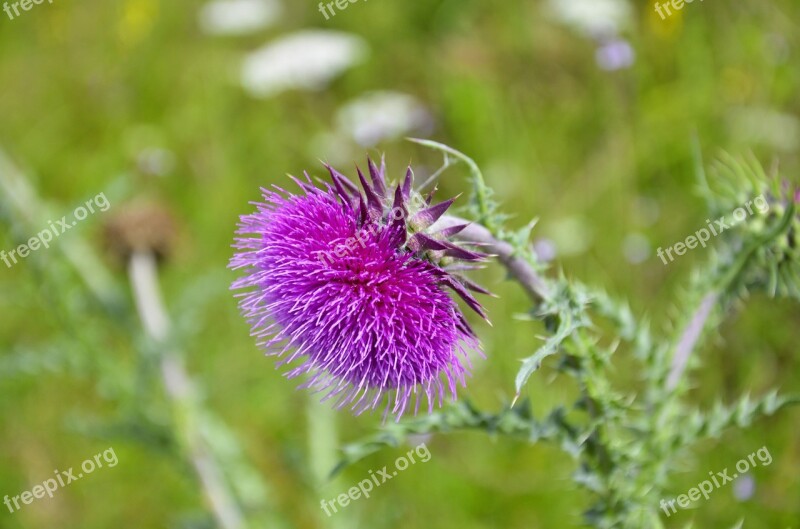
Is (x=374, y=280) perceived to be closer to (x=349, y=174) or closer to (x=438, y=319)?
(x=438, y=319)

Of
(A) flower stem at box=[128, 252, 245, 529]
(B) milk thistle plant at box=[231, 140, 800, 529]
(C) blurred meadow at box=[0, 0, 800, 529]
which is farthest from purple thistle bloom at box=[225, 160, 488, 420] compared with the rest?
(A) flower stem at box=[128, 252, 245, 529]

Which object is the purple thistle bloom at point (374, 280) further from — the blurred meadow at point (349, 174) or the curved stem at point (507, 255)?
the blurred meadow at point (349, 174)

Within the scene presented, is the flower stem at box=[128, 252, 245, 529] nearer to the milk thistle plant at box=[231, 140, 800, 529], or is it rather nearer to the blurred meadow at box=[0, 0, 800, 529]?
the blurred meadow at box=[0, 0, 800, 529]

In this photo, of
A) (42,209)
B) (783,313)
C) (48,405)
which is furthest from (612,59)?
(48,405)

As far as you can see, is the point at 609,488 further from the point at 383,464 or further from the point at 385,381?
the point at 383,464

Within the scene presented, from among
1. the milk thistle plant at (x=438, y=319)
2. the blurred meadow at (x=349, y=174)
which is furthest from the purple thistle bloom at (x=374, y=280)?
the blurred meadow at (x=349, y=174)

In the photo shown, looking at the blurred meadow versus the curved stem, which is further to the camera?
the blurred meadow

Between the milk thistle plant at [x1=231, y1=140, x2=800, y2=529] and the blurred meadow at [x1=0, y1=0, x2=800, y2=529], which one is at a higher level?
the blurred meadow at [x1=0, y1=0, x2=800, y2=529]

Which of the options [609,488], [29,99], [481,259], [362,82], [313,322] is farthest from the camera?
[362,82]
